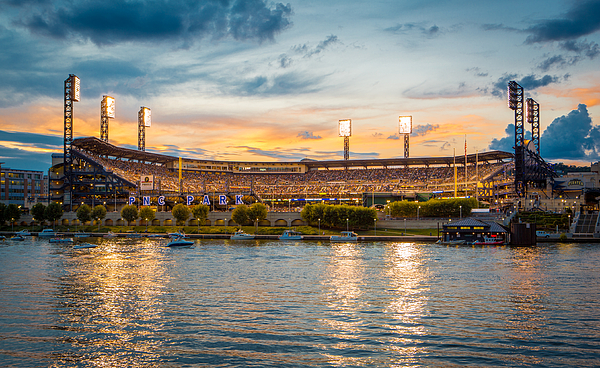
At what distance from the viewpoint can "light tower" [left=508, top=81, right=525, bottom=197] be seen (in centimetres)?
15162

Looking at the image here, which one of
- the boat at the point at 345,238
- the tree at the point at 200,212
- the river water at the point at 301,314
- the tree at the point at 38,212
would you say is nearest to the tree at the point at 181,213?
the tree at the point at 200,212

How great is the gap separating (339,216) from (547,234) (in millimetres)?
53316

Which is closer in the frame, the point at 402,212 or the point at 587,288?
the point at 587,288

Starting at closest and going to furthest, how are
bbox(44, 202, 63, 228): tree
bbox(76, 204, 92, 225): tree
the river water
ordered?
the river water → bbox(76, 204, 92, 225): tree → bbox(44, 202, 63, 228): tree

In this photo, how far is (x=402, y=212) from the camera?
142500 mm

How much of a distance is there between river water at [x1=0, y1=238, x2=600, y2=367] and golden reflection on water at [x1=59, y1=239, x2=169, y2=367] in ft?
0.45

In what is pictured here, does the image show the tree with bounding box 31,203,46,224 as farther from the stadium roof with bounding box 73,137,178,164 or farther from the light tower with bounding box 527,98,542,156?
the light tower with bounding box 527,98,542,156

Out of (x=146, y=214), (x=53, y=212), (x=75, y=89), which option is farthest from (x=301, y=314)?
(x=75, y=89)

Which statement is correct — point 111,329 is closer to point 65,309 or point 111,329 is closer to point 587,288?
point 65,309

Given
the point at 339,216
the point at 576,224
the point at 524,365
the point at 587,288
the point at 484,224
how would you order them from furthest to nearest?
1. the point at 339,216
2. the point at 576,224
3. the point at 484,224
4. the point at 587,288
5. the point at 524,365

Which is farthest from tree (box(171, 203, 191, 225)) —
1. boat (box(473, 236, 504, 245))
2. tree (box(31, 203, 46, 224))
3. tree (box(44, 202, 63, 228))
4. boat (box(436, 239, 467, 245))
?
boat (box(473, 236, 504, 245))

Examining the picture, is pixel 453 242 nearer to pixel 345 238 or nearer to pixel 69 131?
pixel 345 238

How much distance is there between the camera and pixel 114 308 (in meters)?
42.4

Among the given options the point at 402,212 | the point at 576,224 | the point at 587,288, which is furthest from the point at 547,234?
the point at 587,288
